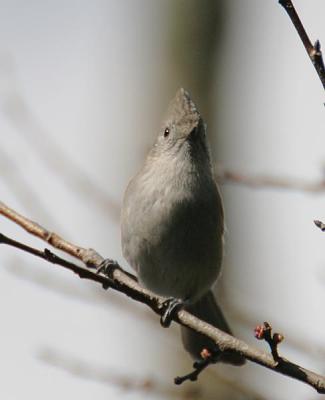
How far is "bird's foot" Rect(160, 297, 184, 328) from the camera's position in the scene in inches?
153

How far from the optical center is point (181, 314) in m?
3.61

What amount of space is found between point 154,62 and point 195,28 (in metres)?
0.64

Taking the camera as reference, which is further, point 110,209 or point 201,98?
point 201,98

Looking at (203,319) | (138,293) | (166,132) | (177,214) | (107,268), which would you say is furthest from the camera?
(203,319)

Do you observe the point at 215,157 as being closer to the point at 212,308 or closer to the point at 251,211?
the point at 251,211

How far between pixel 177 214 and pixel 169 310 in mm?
1160

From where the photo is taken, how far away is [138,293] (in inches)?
135

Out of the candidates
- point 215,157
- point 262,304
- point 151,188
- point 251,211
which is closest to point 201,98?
point 215,157

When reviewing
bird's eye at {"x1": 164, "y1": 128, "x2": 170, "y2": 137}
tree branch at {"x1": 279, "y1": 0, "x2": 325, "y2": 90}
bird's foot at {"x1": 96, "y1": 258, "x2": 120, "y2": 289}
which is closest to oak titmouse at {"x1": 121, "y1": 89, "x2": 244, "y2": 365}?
bird's eye at {"x1": 164, "y1": 128, "x2": 170, "y2": 137}

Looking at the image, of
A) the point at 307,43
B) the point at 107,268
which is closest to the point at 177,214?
the point at 107,268

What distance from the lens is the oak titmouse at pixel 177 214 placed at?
201 inches

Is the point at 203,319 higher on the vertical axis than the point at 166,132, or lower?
lower

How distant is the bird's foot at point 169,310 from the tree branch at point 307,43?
1.36 m

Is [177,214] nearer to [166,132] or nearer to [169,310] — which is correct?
[166,132]
